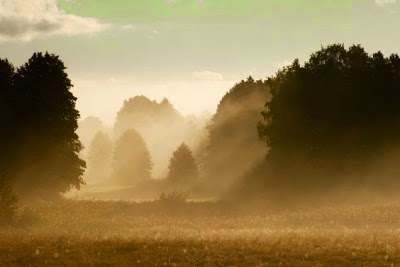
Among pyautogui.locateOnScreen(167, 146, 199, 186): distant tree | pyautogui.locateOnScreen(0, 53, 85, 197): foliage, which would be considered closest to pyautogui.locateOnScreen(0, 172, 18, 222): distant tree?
pyautogui.locateOnScreen(0, 53, 85, 197): foliage

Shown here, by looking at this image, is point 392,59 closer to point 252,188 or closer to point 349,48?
point 349,48

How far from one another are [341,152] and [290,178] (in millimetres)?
5466

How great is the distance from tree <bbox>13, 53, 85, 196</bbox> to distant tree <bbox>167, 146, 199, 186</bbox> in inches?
1165

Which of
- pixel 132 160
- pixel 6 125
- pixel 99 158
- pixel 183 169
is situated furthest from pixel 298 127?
pixel 99 158

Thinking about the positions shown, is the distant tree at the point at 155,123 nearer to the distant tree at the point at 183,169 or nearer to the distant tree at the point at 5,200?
the distant tree at the point at 183,169

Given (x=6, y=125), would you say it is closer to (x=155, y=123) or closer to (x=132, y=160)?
(x=132, y=160)

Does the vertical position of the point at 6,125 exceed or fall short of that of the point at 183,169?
it exceeds it

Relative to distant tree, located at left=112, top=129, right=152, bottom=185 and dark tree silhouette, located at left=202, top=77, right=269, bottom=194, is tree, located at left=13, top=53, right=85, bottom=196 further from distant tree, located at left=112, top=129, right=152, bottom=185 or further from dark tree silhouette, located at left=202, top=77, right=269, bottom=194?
distant tree, located at left=112, top=129, right=152, bottom=185

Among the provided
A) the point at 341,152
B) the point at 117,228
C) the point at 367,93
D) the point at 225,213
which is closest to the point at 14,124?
the point at 117,228

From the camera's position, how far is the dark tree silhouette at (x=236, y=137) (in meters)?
69.4

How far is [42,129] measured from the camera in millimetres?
41219

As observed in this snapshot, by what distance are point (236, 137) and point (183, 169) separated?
9932mm

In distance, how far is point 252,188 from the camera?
48906mm

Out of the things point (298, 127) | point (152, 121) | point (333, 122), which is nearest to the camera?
point (333, 122)
